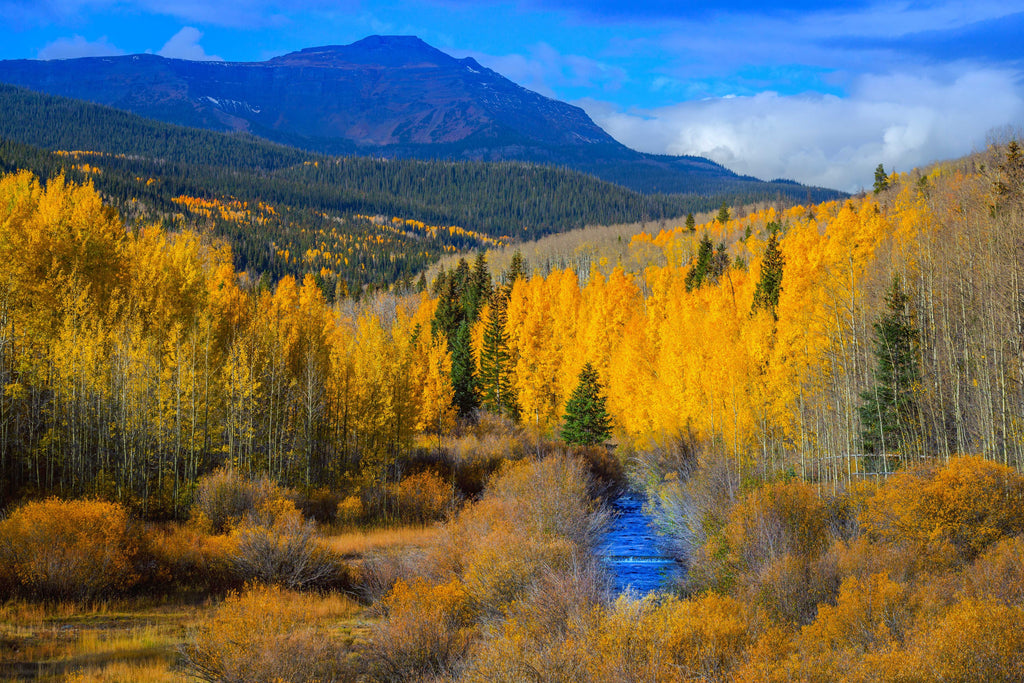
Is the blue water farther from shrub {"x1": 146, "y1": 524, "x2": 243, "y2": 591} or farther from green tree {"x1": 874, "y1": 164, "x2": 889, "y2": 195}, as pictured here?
green tree {"x1": 874, "y1": 164, "x2": 889, "y2": 195}

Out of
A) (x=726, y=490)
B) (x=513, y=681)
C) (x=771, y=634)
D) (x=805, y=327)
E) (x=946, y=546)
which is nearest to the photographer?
(x=513, y=681)

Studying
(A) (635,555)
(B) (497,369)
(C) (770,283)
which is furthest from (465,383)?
(A) (635,555)

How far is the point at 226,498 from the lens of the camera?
29.6m

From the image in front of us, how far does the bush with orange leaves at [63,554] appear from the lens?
19.8m

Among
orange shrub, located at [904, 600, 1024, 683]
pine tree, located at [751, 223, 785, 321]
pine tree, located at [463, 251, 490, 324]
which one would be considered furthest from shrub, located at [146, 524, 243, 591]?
pine tree, located at [463, 251, 490, 324]

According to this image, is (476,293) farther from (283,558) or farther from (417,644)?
(417,644)

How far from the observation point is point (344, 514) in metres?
34.6

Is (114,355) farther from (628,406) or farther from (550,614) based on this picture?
(628,406)

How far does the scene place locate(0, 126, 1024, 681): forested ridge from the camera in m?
14.8

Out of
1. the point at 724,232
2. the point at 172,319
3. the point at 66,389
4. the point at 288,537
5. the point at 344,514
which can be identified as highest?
the point at 724,232

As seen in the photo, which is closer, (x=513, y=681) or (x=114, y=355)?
(x=513, y=681)

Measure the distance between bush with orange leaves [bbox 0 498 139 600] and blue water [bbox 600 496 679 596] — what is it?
14.5 m

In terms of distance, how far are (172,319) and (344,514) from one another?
13.1 m

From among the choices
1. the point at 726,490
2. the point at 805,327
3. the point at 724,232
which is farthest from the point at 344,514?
the point at 724,232
